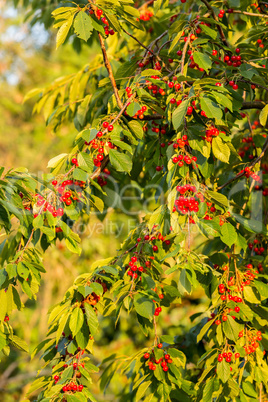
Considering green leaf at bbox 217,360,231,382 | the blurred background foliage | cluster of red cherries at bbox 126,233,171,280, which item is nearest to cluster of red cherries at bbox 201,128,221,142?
cluster of red cherries at bbox 126,233,171,280

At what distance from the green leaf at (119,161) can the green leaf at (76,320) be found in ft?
1.72

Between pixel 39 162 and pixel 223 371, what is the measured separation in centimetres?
631

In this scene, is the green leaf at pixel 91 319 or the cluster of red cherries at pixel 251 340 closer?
the green leaf at pixel 91 319

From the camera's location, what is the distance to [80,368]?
1513mm

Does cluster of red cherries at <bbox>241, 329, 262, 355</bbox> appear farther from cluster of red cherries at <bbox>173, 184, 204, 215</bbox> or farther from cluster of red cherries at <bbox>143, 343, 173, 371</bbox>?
cluster of red cherries at <bbox>173, 184, 204, 215</bbox>

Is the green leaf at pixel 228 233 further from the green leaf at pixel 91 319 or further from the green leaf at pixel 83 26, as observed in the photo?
the green leaf at pixel 83 26

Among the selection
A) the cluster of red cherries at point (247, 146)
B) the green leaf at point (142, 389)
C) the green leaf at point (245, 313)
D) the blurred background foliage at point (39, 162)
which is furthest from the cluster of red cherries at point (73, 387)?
the blurred background foliage at point (39, 162)

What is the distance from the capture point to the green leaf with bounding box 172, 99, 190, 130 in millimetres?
1432

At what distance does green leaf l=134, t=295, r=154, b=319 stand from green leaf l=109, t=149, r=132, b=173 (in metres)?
0.46

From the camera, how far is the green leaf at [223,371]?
152 cm

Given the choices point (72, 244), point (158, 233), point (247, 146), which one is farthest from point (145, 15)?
point (72, 244)

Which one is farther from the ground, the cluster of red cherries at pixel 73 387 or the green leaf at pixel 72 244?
the green leaf at pixel 72 244

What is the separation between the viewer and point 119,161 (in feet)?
5.26

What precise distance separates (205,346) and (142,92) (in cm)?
159
